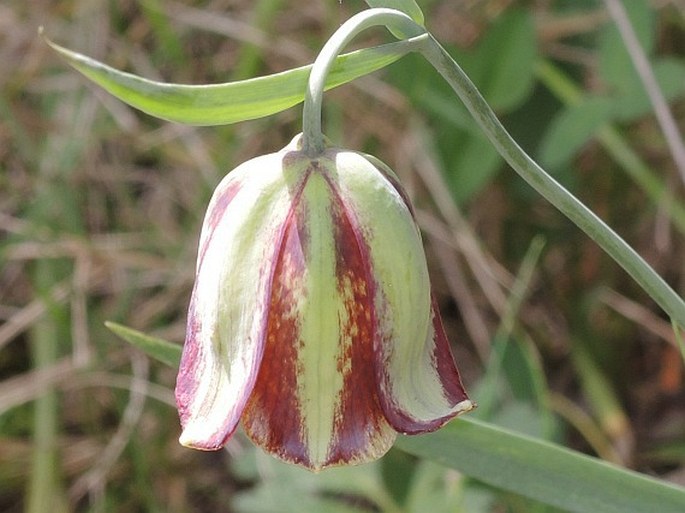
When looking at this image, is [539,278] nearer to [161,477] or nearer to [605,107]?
[605,107]

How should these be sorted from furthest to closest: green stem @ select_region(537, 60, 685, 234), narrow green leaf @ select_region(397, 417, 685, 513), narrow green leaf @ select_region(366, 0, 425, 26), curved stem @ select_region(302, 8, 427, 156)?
1. green stem @ select_region(537, 60, 685, 234)
2. narrow green leaf @ select_region(397, 417, 685, 513)
3. narrow green leaf @ select_region(366, 0, 425, 26)
4. curved stem @ select_region(302, 8, 427, 156)

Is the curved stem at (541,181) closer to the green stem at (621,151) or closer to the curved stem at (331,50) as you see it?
the curved stem at (331,50)

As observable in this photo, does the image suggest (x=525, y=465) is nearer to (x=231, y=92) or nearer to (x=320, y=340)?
(x=320, y=340)

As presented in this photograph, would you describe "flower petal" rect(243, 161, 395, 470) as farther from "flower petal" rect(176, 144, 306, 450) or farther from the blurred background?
the blurred background

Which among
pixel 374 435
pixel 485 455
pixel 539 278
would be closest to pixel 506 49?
pixel 539 278

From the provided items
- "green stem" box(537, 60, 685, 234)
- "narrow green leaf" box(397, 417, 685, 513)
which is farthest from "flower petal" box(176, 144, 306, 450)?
"green stem" box(537, 60, 685, 234)

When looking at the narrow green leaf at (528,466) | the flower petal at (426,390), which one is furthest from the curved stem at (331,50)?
the narrow green leaf at (528,466)

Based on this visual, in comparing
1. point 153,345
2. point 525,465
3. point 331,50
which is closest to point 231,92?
point 331,50
